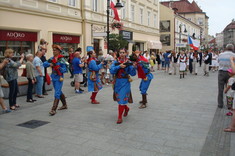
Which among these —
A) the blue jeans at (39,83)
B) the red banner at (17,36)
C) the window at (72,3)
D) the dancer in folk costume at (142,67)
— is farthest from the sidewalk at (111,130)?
the window at (72,3)

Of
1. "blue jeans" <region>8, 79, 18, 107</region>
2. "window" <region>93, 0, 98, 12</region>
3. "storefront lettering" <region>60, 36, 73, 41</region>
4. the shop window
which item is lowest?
"blue jeans" <region>8, 79, 18, 107</region>

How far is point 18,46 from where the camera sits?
15.4 metres

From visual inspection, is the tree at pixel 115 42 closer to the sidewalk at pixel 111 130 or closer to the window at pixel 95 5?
the window at pixel 95 5

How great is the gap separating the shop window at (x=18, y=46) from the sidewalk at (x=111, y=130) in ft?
25.7

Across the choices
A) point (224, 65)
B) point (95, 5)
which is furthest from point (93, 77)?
point (95, 5)

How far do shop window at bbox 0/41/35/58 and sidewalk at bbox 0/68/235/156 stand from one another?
25.7ft

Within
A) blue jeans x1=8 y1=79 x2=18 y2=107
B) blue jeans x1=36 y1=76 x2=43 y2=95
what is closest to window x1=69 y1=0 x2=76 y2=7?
blue jeans x1=36 y1=76 x2=43 y2=95

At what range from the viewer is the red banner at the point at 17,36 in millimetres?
14142

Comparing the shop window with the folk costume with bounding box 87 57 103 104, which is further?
the shop window

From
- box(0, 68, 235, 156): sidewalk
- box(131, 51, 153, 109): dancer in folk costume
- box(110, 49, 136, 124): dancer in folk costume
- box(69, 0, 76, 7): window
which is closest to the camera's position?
box(0, 68, 235, 156): sidewalk

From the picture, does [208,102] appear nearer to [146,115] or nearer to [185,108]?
[185,108]

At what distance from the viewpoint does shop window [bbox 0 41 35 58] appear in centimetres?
1444

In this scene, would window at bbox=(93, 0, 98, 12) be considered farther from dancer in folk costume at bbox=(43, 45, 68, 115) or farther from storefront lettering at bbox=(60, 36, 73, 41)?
dancer in folk costume at bbox=(43, 45, 68, 115)

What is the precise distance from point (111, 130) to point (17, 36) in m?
12.0
